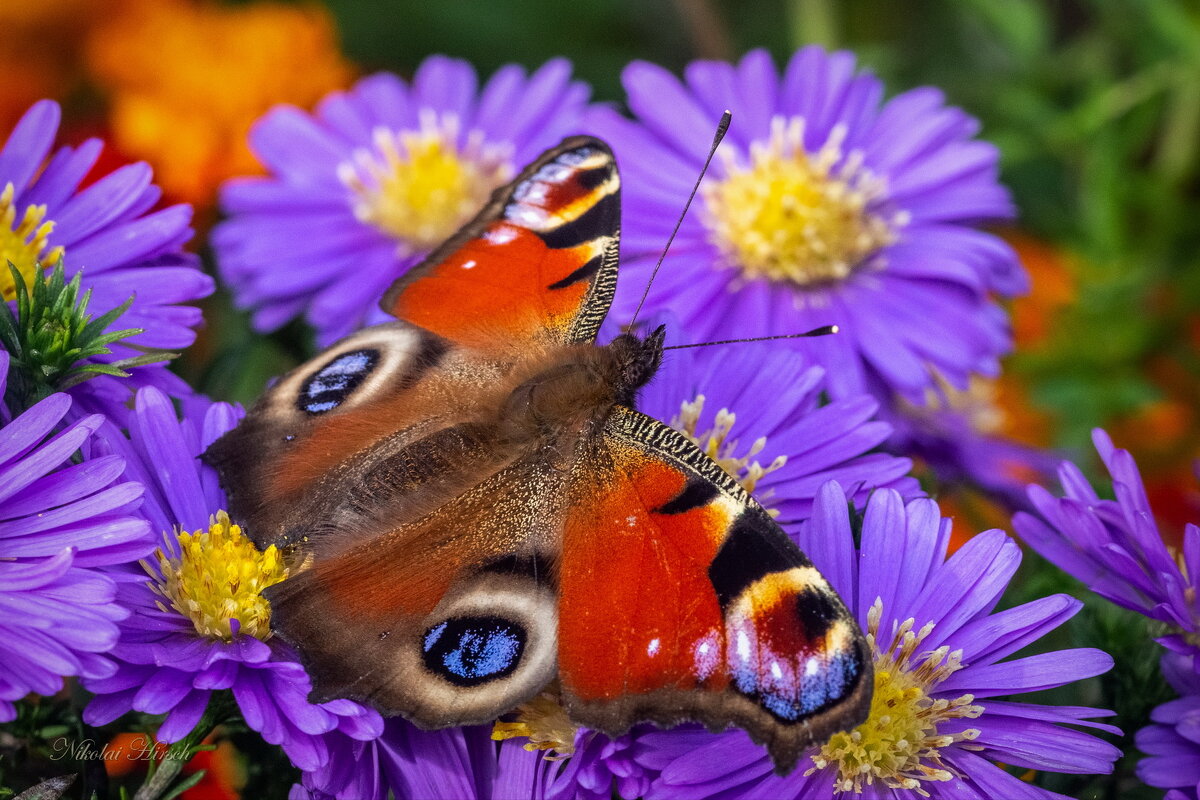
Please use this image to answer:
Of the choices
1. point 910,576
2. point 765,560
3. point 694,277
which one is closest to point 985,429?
point 694,277

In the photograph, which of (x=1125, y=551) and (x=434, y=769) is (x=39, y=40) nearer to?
(x=434, y=769)

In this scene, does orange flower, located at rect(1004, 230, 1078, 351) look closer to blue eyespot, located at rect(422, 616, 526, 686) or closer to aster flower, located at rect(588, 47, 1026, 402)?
aster flower, located at rect(588, 47, 1026, 402)

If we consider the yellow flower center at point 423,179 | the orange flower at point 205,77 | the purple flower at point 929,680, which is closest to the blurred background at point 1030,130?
the orange flower at point 205,77

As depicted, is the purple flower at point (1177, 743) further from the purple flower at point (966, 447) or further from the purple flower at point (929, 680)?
the purple flower at point (966, 447)

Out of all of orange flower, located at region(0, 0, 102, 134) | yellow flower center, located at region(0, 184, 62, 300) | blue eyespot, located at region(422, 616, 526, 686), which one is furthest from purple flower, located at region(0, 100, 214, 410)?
orange flower, located at region(0, 0, 102, 134)

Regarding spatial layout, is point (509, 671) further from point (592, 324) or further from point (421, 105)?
point (421, 105)

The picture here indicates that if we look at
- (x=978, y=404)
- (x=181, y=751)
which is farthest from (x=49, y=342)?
(x=978, y=404)
